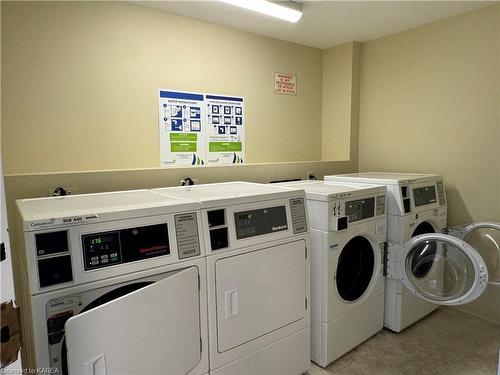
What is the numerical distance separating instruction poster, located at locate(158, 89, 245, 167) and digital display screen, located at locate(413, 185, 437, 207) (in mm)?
1467

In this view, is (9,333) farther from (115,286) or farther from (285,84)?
(285,84)

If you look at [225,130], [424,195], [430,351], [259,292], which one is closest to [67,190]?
[259,292]

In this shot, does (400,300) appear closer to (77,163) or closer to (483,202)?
(483,202)

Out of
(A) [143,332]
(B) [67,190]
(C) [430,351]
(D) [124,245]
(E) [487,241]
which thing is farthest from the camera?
(E) [487,241]

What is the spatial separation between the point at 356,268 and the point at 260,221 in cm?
104

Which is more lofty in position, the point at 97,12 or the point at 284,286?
the point at 97,12

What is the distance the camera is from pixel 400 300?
246cm

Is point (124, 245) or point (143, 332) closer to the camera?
point (143, 332)

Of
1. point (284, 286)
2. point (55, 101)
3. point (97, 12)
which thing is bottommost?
point (284, 286)

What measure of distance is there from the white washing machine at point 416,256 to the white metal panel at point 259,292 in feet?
2.73

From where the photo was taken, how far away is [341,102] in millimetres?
3494

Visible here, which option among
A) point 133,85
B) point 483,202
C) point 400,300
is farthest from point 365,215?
point 133,85

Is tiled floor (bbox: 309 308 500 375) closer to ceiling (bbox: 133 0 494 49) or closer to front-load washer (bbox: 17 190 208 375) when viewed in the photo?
front-load washer (bbox: 17 190 208 375)

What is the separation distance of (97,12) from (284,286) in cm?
217
